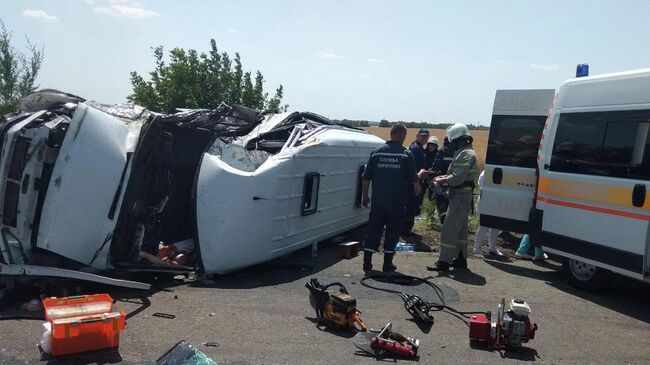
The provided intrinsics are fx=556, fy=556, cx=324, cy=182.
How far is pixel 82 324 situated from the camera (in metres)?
4.17

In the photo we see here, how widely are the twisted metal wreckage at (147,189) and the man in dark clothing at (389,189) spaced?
0.84 m

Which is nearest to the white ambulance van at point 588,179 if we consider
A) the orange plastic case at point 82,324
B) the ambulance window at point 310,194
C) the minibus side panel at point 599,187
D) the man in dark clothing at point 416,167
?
the minibus side panel at point 599,187

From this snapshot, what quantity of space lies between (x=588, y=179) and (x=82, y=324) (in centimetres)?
552

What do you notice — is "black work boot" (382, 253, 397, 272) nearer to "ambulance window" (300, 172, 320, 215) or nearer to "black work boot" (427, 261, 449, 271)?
"black work boot" (427, 261, 449, 271)

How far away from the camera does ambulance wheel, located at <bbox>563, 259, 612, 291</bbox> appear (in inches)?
258

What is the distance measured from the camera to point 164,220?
7316mm

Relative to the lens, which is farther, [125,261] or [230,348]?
[125,261]

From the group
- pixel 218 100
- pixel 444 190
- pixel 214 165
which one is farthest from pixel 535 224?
pixel 218 100

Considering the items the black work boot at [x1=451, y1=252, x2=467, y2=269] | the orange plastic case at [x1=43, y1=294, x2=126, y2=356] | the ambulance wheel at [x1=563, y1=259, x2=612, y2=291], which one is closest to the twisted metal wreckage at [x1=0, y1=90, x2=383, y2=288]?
the orange plastic case at [x1=43, y1=294, x2=126, y2=356]

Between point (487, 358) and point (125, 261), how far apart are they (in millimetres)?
3853

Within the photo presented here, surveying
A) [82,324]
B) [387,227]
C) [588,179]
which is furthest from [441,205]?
[82,324]

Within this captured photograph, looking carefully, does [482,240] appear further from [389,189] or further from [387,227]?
[389,189]

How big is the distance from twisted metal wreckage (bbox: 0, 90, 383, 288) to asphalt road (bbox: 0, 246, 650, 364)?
18.4 inches

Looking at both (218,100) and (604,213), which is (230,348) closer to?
(604,213)
